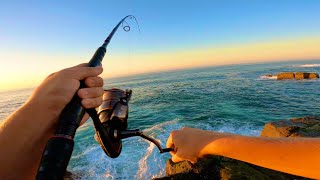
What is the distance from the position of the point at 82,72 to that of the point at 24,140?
49 centimetres

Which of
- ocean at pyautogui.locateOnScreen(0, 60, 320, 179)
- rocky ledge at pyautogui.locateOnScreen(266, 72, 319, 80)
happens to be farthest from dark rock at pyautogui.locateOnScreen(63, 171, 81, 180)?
rocky ledge at pyautogui.locateOnScreen(266, 72, 319, 80)

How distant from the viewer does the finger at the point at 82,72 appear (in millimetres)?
1449

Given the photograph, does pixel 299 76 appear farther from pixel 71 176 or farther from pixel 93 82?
pixel 93 82

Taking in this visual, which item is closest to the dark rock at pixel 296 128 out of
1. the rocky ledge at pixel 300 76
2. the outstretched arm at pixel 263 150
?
the outstretched arm at pixel 263 150

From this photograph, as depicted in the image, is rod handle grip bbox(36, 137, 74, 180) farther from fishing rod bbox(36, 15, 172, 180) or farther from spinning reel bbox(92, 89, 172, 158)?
spinning reel bbox(92, 89, 172, 158)

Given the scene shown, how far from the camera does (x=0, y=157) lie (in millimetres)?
1120

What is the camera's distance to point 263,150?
5.10ft

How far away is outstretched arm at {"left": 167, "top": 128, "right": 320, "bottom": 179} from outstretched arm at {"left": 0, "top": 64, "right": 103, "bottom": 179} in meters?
0.90

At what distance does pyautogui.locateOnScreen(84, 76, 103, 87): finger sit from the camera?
4.93 ft

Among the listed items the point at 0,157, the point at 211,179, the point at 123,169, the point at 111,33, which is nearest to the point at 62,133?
the point at 0,157

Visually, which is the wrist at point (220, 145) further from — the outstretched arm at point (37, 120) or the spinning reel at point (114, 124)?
the outstretched arm at point (37, 120)

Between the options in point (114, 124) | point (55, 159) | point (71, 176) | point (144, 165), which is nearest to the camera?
point (55, 159)

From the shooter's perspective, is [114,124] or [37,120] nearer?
[37,120]

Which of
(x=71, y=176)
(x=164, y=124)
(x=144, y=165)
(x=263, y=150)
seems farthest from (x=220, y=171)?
(x=164, y=124)
